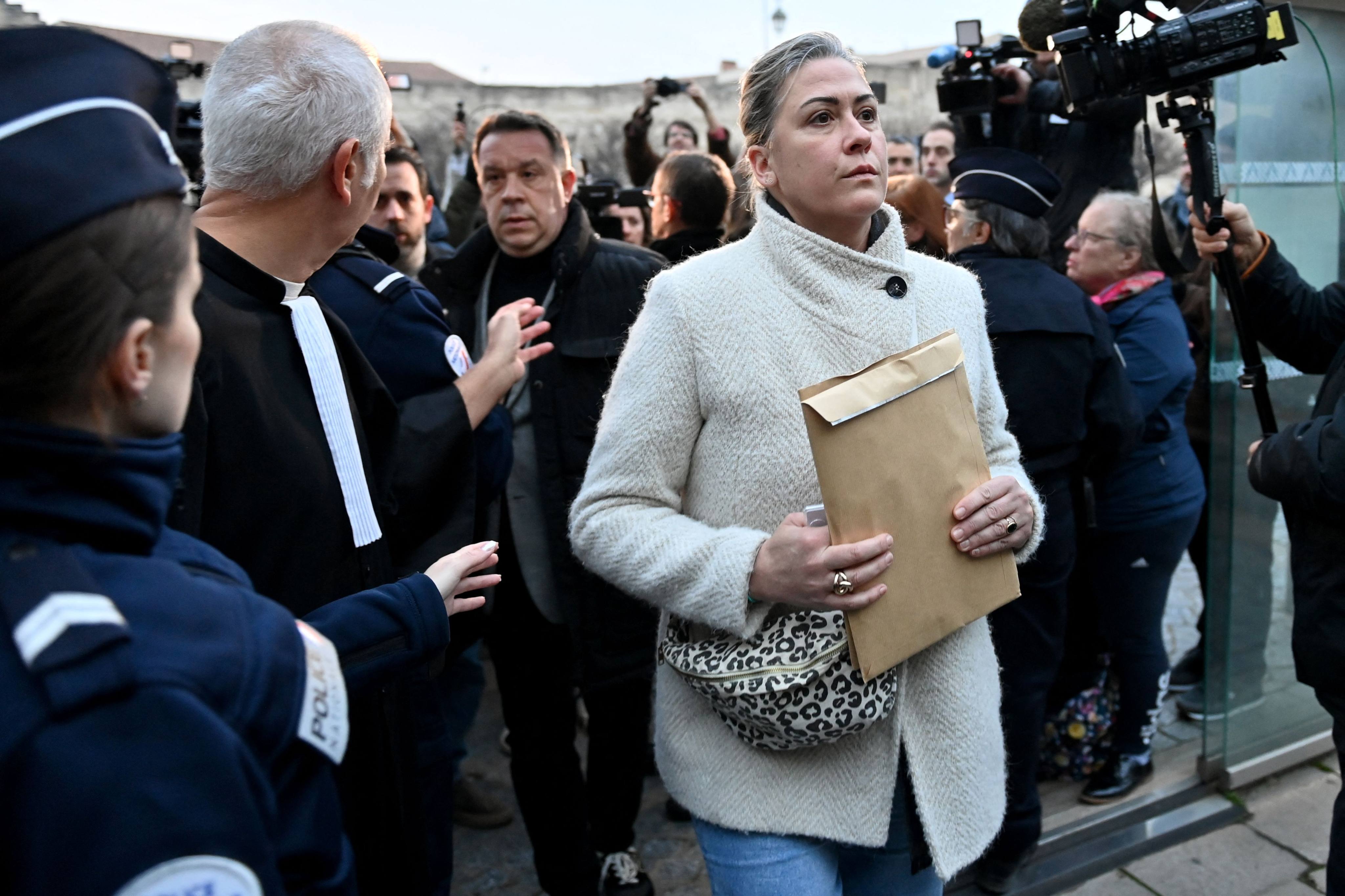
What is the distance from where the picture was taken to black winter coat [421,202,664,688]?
2.62 meters

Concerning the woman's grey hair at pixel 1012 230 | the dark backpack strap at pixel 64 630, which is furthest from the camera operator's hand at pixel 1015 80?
the dark backpack strap at pixel 64 630

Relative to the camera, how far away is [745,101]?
6.27 ft

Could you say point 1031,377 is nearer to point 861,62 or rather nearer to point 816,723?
point 861,62

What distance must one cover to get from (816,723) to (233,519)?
885 millimetres

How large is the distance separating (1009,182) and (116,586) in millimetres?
2707

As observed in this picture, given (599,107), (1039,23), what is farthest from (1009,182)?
(599,107)

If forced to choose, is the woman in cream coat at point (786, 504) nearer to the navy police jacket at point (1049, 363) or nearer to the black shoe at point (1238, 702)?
the navy police jacket at point (1049, 363)

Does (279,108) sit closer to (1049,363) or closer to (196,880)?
(196,880)

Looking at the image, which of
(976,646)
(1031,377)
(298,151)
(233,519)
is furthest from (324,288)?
(1031,377)

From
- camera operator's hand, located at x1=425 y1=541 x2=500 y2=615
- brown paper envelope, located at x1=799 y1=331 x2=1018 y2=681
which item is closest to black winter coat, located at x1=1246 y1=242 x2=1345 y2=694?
brown paper envelope, located at x1=799 y1=331 x2=1018 y2=681

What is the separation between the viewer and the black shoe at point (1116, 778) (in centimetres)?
335

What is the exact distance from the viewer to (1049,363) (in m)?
2.80

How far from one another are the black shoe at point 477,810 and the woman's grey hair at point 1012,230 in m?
2.30

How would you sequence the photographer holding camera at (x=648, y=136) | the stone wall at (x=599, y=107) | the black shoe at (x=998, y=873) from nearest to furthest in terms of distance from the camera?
the black shoe at (x=998, y=873), the photographer holding camera at (x=648, y=136), the stone wall at (x=599, y=107)
